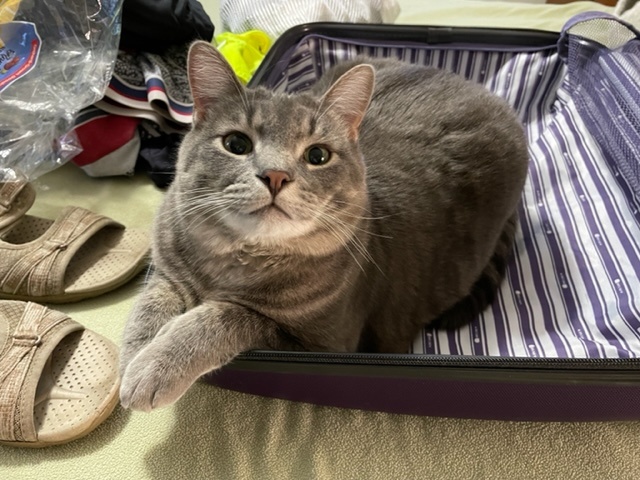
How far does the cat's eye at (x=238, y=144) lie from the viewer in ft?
2.84

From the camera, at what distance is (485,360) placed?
2.85ft

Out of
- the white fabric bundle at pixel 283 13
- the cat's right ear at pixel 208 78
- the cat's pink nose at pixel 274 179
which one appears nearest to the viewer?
the cat's pink nose at pixel 274 179

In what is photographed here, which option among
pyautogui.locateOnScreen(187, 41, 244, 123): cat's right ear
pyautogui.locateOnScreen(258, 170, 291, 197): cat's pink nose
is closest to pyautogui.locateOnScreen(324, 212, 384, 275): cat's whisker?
pyautogui.locateOnScreen(258, 170, 291, 197): cat's pink nose

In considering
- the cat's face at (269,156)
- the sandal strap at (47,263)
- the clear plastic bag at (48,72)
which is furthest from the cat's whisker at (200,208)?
the clear plastic bag at (48,72)

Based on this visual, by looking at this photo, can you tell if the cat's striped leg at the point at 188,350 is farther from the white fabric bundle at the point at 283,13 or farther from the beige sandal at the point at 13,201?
the white fabric bundle at the point at 283,13

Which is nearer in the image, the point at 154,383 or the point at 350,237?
the point at 154,383

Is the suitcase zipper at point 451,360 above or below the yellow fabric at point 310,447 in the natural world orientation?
above

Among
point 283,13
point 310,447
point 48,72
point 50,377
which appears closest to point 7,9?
point 48,72

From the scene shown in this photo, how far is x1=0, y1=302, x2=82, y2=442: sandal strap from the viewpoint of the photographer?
37.7 inches

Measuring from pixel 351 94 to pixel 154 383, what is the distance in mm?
558

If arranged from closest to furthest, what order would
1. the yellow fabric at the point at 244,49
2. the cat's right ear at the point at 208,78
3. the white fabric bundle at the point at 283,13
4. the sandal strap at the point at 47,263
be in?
the cat's right ear at the point at 208,78
the sandal strap at the point at 47,263
the yellow fabric at the point at 244,49
the white fabric bundle at the point at 283,13

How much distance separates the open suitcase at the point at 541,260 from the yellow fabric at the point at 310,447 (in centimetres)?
9

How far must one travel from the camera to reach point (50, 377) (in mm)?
1083

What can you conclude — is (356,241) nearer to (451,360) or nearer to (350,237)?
(350,237)
